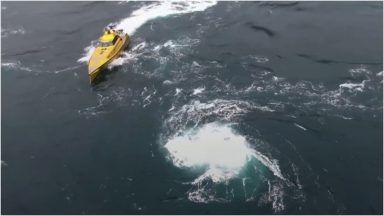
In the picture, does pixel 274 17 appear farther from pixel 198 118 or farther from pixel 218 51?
pixel 198 118

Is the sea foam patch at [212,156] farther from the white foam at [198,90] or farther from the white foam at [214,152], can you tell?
the white foam at [198,90]

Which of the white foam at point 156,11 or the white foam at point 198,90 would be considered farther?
the white foam at point 156,11

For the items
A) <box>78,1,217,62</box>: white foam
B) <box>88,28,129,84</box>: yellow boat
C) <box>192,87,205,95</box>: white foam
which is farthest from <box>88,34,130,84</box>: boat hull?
<box>192,87,205,95</box>: white foam

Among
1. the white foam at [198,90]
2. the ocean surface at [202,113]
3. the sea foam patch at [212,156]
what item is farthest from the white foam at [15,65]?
the sea foam patch at [212,156]

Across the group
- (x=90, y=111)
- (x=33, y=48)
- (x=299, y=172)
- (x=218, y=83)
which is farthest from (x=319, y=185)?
(x=33, y=48)

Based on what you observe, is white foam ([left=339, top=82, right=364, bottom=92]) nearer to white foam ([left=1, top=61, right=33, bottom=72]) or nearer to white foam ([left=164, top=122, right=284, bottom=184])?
white foam ([left=164, top=122, right=284, bottom=184])

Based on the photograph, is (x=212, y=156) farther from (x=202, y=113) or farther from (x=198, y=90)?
(x=198, y=90)
